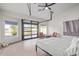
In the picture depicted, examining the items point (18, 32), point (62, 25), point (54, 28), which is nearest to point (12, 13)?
point (18, 32)

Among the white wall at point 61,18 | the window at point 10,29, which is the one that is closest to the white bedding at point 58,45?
the white wall at point 61,18

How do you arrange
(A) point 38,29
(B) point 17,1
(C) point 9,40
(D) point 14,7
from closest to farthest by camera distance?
(B) point 17,1 → (D) point 14,7 → (C) point 9,40 → (A) point 38,29

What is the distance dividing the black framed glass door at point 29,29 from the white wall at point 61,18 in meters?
0.31

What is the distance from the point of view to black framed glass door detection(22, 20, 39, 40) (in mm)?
1725

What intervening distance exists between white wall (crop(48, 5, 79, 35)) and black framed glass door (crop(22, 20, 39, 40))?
306mm

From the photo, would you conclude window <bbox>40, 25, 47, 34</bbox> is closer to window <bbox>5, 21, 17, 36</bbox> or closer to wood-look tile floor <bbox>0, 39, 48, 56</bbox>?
wood-look tile floor <bbox>0, 39, 48, 56</bbox>

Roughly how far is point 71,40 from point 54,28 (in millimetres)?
390

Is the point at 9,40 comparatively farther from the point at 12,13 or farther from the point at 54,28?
the point at 54,28

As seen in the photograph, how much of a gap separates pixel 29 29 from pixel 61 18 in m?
0.67

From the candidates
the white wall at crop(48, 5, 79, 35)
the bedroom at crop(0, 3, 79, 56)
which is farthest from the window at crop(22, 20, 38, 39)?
the white wall at crop(48, 5, 79, 35)

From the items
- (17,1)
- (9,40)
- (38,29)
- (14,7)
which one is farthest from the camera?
(38,29)

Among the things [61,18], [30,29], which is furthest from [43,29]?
[61,18]

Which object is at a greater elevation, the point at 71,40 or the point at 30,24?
the point at 30,24

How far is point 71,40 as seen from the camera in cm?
158
